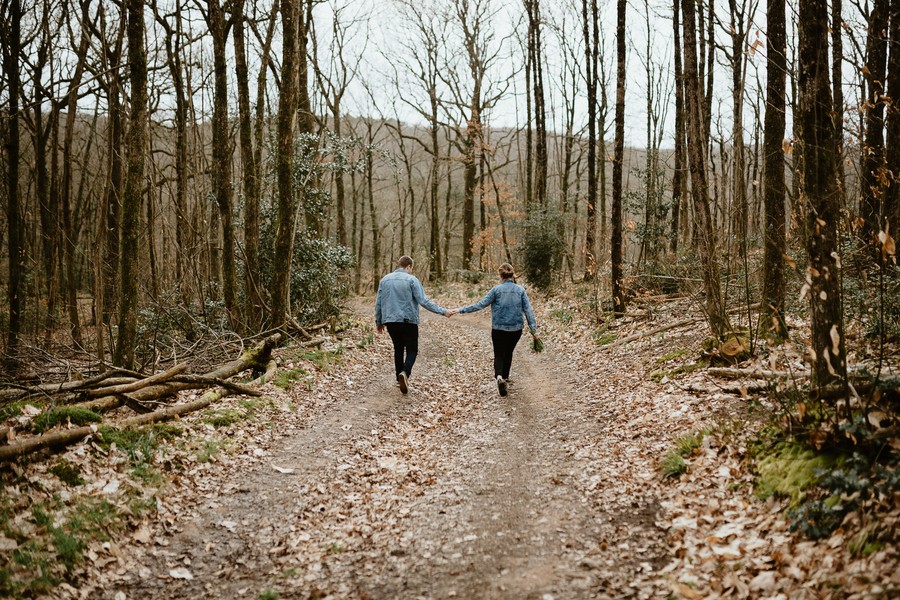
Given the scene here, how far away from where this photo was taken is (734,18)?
37.5 ft

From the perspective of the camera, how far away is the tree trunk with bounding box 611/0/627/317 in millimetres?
14242

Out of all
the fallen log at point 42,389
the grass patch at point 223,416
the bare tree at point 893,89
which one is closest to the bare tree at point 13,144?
the fallen log at point 42,389

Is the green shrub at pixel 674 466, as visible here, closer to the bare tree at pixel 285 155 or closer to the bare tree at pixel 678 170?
the bare tree at pixel 285 155

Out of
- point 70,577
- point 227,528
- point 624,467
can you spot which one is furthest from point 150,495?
point 624,467

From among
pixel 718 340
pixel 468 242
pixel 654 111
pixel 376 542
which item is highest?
pixel 654 111

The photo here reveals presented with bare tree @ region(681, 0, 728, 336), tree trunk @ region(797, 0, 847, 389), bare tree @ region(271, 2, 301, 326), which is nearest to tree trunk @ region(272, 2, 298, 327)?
bare tree @ region(271, 2, 301, 326)

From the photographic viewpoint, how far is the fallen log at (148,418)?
5411 millimetres

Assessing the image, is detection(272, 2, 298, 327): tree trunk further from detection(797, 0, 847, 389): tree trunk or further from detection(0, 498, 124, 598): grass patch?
detection(797, 0, 847, 389): tree trunk

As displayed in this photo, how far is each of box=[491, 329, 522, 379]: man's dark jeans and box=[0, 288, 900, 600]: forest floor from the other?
77 centimetres

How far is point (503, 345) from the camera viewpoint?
33.0 feet

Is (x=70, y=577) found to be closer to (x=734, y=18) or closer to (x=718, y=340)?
(x=718, y=340)

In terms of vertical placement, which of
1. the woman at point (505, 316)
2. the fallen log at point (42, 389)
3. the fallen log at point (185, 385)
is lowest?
the fallen log at point (185, 385)

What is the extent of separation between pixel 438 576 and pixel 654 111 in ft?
83.4

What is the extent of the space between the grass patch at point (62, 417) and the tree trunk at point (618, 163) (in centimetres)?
1220
